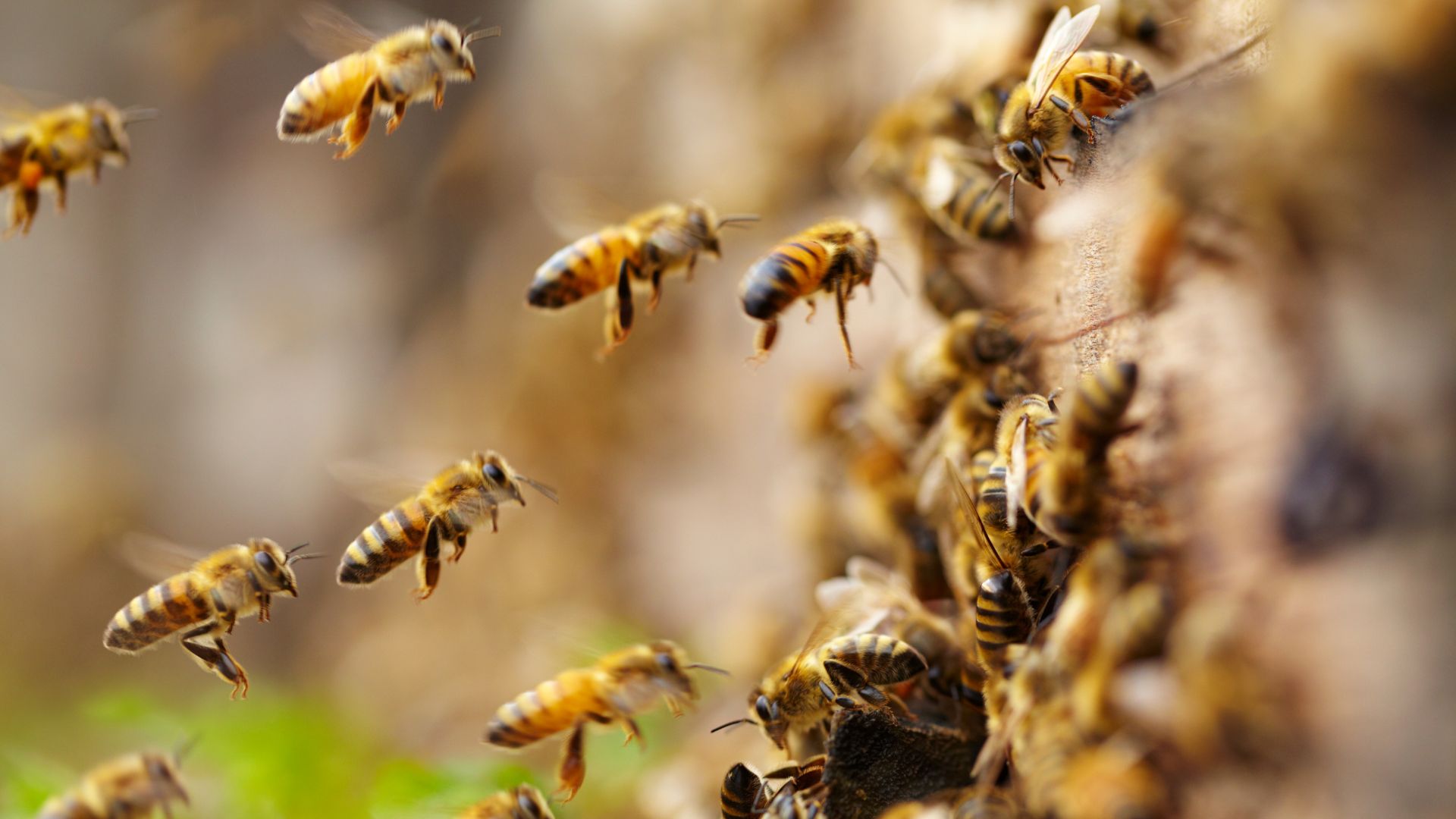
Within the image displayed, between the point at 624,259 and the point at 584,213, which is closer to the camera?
the point at 624,259

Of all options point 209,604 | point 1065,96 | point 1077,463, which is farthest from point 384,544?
point 1065,96

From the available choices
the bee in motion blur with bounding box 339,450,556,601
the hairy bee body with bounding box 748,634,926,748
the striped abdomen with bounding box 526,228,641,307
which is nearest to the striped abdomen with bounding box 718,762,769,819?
the hairy bee body with bounding box 748,634,926,748

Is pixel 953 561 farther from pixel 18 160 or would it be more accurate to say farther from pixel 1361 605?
pixel 18 160

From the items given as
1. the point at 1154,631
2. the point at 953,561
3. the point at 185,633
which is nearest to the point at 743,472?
the point at 953,561

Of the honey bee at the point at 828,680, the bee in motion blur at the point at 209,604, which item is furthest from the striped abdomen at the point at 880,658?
the bee in motion blur at the point at 209,604

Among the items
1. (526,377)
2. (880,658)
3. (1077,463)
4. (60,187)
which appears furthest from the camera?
(526,377)

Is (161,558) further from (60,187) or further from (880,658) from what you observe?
(880,658)
